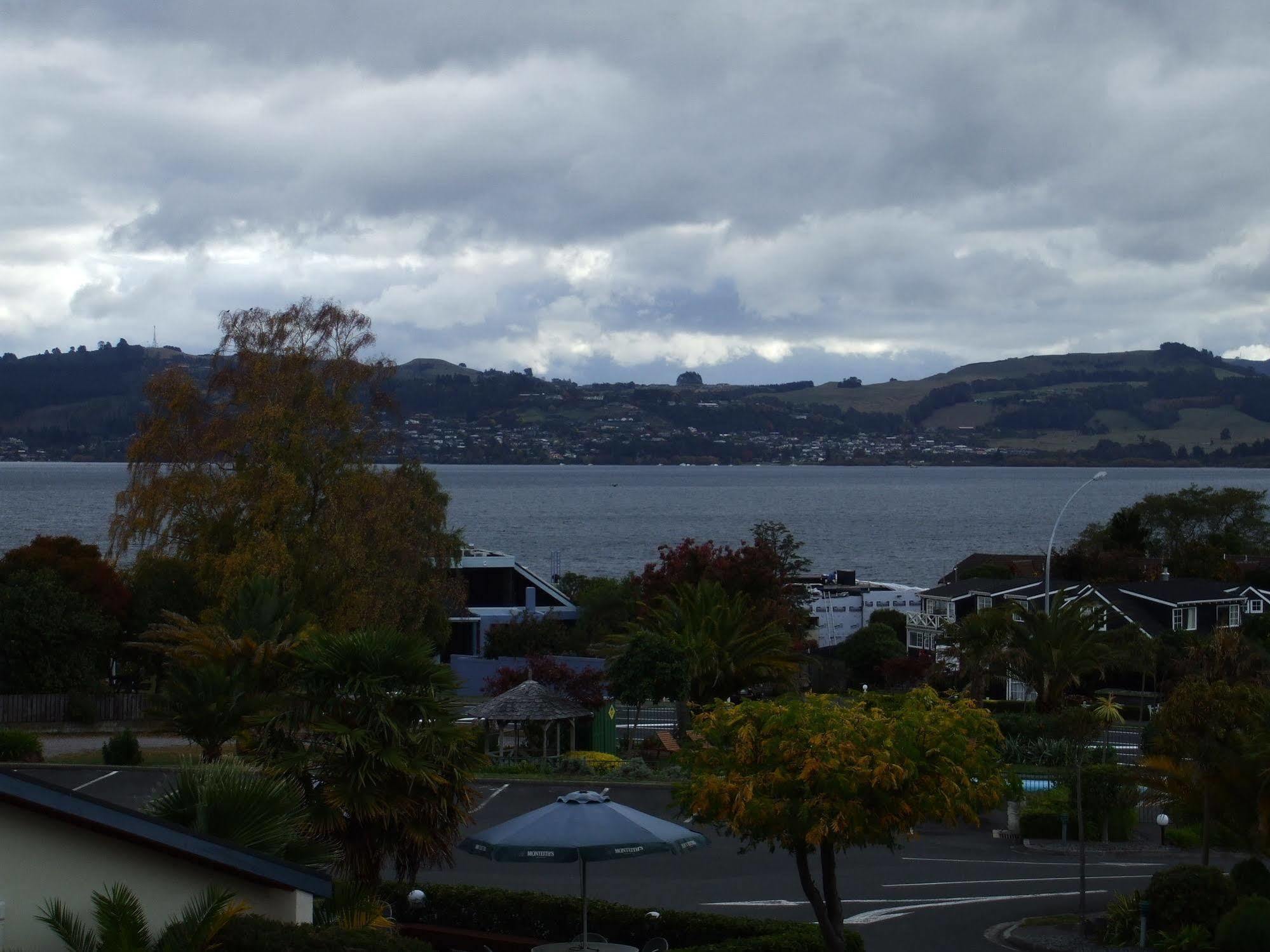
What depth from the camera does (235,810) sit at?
10.1 metres

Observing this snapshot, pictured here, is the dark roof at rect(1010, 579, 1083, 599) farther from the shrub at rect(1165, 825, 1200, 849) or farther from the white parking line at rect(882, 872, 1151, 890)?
the white parking line at rect(882, 872, 1151, 890)

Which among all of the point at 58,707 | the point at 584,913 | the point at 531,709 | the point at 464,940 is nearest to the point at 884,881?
the point at 464,940

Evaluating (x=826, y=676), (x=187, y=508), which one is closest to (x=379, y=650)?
(x=187, y=508)

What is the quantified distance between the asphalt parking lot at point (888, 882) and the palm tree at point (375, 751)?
4397mm

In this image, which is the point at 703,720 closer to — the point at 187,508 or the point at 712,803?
the point at 712,803

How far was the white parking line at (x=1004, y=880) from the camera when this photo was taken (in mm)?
21750

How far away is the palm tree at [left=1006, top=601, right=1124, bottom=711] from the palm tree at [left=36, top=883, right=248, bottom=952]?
1419 inches

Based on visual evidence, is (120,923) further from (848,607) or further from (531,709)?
(848,607)

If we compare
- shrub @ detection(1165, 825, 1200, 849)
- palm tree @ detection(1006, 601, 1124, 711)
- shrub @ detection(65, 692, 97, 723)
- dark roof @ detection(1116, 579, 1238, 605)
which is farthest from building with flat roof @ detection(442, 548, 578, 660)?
shrub @ detection(1165, 825, 1200, 849)

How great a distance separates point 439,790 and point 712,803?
3.09 meters

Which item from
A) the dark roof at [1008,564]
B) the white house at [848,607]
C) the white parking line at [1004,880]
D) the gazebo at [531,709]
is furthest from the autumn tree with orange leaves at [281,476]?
the dark roof at [1008,564]

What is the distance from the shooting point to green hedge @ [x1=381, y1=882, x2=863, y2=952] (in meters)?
15.0

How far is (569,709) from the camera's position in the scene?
3291 centimetres

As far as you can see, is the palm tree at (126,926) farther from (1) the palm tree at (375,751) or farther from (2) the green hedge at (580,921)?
(2) the green hedge at (580,921)
